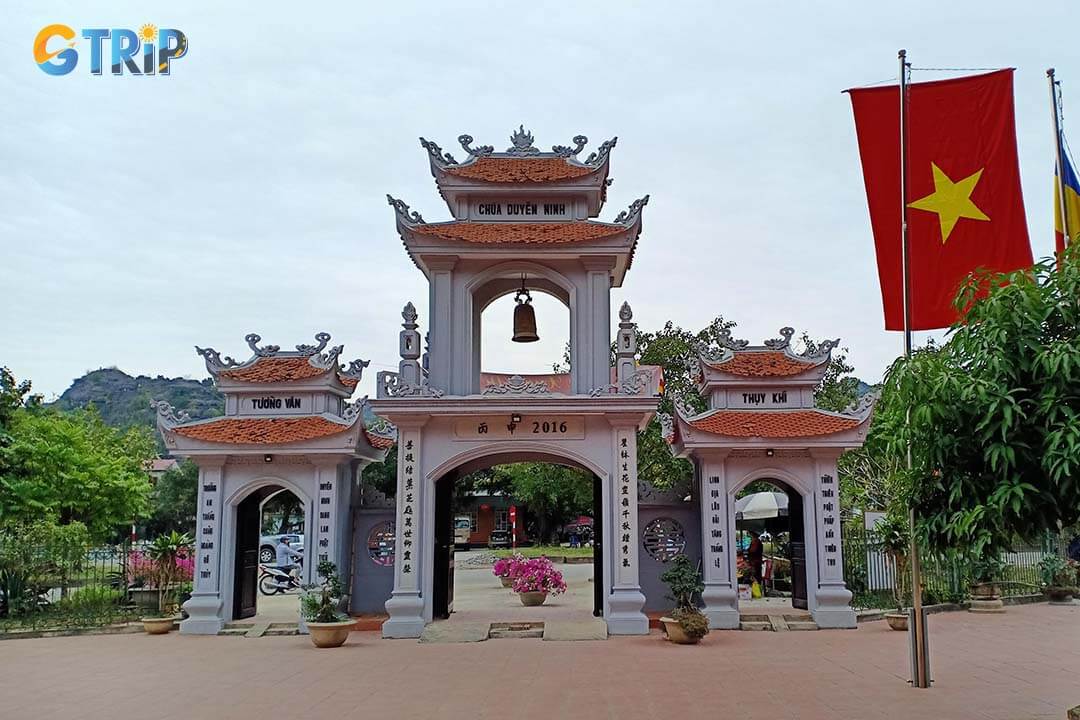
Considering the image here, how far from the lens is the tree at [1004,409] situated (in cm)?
595

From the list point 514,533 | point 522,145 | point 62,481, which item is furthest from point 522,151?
point 514,533

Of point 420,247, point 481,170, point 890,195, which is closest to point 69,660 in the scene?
point 420,247

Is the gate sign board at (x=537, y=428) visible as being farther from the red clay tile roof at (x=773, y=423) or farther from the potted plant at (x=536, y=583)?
the potted plant at (x=536, y=583)

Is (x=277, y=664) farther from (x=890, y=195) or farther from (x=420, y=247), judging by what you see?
(x=890, y=195)

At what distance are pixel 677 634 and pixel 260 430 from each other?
7.00 meters

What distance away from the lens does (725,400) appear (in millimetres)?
14625

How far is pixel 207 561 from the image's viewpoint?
13766 millimetres

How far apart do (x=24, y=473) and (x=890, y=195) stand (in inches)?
820

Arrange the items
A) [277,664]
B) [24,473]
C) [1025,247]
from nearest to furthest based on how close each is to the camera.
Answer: [1025,247]
[277,664]
[24,473]

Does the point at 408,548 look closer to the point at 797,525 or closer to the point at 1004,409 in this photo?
the point at 797,525

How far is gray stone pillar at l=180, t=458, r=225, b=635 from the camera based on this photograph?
44.5 ft

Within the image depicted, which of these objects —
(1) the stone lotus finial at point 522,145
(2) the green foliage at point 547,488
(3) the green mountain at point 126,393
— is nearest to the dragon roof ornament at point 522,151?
(1) the stone lotus finial at point 522,145

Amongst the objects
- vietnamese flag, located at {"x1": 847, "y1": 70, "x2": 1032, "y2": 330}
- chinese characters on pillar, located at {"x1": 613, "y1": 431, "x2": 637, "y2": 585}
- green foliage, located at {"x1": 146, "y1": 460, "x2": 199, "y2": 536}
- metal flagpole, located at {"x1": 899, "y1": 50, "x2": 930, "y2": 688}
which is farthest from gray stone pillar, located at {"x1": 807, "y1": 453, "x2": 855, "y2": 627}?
green foliage, located at {"x1": 146, "y1": 460, "x2": 199, "y2": 536}

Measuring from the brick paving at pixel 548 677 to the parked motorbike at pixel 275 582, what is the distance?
23.5ft
